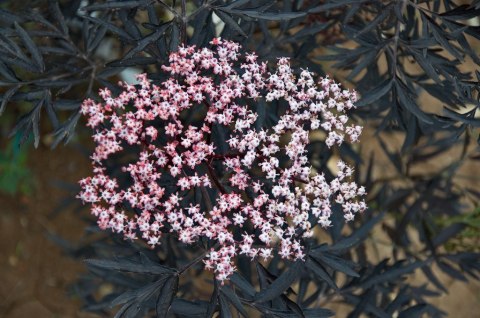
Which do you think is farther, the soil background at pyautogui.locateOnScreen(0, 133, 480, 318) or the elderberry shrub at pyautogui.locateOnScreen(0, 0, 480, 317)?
the soil background at pyautogui.locateOnScreen(0, 133, 480, 318)

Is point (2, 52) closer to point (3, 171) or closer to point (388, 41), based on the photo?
point (388, 41)

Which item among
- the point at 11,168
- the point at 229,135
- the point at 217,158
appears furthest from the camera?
the point at 11,168

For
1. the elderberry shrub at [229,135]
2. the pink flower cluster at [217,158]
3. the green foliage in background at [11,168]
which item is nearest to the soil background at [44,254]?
the green foliage in background at [11,168]

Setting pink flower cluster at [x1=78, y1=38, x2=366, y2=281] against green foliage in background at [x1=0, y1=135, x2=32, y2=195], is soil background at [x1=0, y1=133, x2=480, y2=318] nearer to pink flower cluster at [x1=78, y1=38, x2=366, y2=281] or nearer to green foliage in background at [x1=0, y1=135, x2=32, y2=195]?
green foliage in background at [x1=0, y1=135, x2=32, y2=195]

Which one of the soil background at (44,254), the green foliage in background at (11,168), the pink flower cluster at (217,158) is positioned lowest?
the pink flower cluster at (217,158)

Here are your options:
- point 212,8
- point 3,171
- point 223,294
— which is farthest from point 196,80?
point 3,171

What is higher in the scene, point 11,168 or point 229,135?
point 11,168

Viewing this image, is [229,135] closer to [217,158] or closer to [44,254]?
[217,158]

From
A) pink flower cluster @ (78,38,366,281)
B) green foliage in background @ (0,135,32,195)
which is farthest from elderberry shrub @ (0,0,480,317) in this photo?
green foliage in background @ (0,135,32,195)

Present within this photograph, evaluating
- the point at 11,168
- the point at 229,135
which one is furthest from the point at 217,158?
the point at 11,168

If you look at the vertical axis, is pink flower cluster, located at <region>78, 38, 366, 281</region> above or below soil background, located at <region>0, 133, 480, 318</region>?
below

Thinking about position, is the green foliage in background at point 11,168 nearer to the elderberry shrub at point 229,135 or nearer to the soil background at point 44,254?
the soil background at point 44,254

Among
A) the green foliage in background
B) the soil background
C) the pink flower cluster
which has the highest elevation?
the green foliage in background
